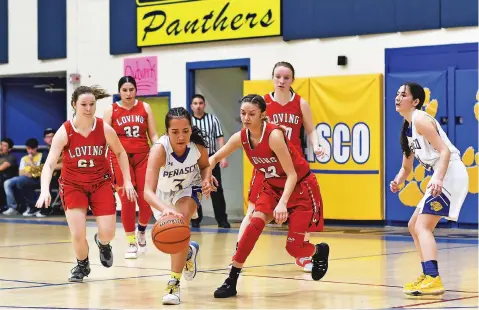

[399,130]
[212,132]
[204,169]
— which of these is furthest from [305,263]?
[399,130]

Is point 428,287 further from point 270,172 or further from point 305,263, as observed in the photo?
point 305,263

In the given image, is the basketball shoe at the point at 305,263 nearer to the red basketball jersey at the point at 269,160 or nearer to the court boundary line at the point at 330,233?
the red basketball jersey at the point at 269,160

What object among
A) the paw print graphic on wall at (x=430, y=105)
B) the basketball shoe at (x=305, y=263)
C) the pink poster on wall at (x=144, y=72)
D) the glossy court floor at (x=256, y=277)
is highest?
the pink poster on wall at (x=144, y=72)

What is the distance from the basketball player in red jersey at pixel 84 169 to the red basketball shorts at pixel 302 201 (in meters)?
1.27

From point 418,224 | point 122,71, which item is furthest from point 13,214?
point 418,224

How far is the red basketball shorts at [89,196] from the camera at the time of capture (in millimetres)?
9023

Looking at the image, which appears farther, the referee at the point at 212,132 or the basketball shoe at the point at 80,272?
the referee at the point at 212,132

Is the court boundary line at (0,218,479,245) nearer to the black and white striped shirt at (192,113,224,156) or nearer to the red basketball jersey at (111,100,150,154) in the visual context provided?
the black and white striped shirt at (192,113,224,156)

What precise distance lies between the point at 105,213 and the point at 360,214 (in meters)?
7.08

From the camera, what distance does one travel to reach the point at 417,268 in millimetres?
9531

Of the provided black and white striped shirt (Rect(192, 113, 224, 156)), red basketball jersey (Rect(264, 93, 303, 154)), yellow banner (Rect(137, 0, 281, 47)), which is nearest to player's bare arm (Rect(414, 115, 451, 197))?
red basketball jersey (Rect(264, 93, 303, 154))

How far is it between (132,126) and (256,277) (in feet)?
9.98

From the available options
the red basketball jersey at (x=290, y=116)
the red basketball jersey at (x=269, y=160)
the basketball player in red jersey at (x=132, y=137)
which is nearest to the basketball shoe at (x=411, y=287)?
the red basketball jersey at (x=269, y=160)

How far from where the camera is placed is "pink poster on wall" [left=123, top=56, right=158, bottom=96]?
59.9ft
